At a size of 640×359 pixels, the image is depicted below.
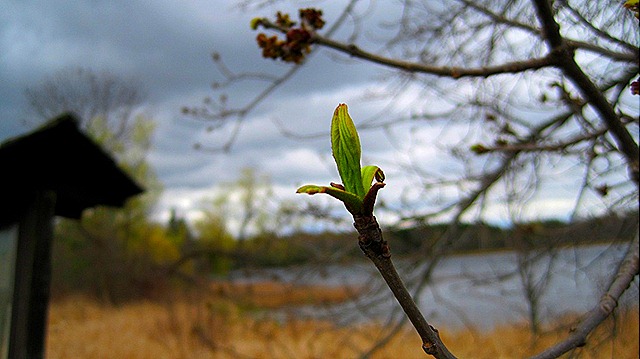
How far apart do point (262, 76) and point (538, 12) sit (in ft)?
4.60

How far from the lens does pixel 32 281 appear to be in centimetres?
329

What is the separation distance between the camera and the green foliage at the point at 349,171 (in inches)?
16.5

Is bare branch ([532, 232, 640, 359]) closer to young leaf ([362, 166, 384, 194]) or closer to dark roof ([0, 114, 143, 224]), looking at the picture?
young leaf ([362, 166, 384, 194])

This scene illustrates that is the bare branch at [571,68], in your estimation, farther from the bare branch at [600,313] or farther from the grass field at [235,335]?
the grass field at [235,335]

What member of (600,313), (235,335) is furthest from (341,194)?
(235,335)

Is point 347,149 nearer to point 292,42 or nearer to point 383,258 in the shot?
point 383,258

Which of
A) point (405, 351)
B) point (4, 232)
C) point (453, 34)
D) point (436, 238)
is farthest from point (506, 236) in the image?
point (4, 232)

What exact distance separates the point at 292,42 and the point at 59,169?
2.96 meters

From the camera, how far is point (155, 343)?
7.50 m

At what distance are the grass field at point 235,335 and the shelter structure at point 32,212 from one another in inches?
55.5

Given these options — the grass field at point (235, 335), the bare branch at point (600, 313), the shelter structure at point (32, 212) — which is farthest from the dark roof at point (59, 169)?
the bare branch at point (600, 313)

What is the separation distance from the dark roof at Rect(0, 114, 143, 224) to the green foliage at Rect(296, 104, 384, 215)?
126 inches

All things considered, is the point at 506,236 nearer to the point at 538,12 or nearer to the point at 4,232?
the point at 538,12

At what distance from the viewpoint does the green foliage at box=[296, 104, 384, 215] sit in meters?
0.42
